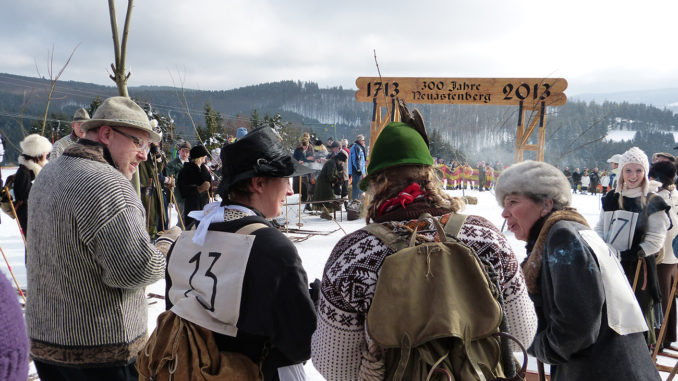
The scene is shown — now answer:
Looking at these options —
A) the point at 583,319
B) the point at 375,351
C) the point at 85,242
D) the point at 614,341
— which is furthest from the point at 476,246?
the point at 85,242

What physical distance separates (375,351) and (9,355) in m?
0.90

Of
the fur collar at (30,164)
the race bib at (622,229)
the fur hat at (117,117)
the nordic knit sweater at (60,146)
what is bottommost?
the race bib at (622,229)

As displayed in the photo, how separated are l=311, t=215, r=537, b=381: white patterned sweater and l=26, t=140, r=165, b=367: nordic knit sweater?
94 cm

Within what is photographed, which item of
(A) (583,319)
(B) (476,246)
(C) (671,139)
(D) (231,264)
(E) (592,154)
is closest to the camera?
(B) (476,246)

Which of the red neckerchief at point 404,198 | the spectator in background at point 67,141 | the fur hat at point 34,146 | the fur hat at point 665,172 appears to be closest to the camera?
the red neckerchief at point 404,198

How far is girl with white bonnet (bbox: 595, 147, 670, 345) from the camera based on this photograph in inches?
151

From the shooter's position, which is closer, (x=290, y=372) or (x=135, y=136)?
(x=290, y=372)

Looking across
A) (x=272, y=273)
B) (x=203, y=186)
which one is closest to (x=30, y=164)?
(x=203, y=186)

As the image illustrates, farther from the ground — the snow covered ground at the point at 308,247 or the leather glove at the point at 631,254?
the leather glove at the point at 631,254

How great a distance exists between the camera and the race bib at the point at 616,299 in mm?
1861

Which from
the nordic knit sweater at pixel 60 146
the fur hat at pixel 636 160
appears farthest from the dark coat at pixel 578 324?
the nordic knit sweater at pixel 60 146

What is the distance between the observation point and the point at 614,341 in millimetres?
1884

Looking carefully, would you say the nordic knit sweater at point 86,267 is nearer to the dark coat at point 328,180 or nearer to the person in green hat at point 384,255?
the person in green hat at point 384,255

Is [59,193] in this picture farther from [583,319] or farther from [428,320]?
[583,319]
